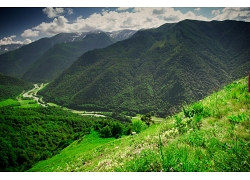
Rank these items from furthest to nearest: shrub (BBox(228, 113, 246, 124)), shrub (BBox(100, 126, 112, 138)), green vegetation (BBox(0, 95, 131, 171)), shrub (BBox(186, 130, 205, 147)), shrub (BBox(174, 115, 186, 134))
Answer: green vegetation (BBox(0, 95, 131, 171)) → shrub (BBox(100, 126, 112, 138)) → shrub (BBox(174, 115, 186, 134)) → shrub (BBox(228, 113, 246, 124)) → shrub (BBox(186, 130, 205, 147))

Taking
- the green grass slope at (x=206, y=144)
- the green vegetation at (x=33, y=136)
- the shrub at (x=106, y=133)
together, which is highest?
the green grass slope at (x=206, y=144)

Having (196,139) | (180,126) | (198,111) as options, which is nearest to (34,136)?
(180,126)

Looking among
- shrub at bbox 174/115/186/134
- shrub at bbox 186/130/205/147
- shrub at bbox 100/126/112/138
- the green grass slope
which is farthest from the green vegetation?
shrub at bbox 186/130/205/147

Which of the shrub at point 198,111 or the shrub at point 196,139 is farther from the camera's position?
the shrub at point 198,111

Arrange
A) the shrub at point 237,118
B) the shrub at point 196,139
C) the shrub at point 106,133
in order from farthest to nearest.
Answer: the shrub at point 106,133, the shrub at point 237,118, the shrub at point 196,139

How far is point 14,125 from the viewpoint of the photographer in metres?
94.6

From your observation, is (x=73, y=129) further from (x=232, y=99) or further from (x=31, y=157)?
(x=232, y=99)

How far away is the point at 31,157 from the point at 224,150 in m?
87.3

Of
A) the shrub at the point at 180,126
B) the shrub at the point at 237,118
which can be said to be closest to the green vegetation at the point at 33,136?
the shrub at the point at 180,126

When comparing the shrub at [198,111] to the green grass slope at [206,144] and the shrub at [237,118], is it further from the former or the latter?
the shrub at [237,118]

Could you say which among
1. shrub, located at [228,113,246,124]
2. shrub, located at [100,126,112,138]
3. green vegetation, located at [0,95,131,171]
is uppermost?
shrub, located at [228,113,246,124]

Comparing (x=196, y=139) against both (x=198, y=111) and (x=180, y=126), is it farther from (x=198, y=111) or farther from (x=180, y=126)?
(x=198, y=111)

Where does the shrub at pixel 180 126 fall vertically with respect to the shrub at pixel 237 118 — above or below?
below

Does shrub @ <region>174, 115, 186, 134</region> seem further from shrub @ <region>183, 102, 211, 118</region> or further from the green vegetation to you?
the green vegetation
